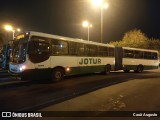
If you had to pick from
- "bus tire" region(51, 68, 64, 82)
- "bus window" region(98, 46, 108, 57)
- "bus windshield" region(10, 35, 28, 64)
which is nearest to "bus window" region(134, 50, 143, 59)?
"bus window" region(98, 46, 108, 57)

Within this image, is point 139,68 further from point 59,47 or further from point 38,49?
point 38,49

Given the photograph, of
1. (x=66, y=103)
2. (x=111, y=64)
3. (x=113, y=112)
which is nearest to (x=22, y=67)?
(x=66, y=103)

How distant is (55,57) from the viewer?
1408 centimetres

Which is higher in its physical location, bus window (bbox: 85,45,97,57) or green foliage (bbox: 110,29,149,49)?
green foliage (bbox: 110,29,149,49)

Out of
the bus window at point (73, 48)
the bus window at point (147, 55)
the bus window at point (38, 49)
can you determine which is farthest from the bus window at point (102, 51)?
the bus window at point (147, 55)

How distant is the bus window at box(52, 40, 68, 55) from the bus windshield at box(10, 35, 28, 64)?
2.12m

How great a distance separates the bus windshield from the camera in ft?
40.7

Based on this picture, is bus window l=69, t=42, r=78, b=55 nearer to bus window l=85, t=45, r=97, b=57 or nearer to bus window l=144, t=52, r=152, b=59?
bus window l=85, t=45, r=97, b=57

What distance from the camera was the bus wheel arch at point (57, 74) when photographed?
1398cm

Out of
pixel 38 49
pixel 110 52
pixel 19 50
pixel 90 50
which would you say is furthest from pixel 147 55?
pixel 19 50

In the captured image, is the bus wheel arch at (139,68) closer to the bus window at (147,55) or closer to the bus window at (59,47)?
the bus window at (147,55)

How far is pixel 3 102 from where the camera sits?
830cm

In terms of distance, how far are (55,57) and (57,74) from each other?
1194mm

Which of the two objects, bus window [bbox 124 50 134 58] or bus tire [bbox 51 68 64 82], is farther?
bus window [bbox 124 50 134 58]
